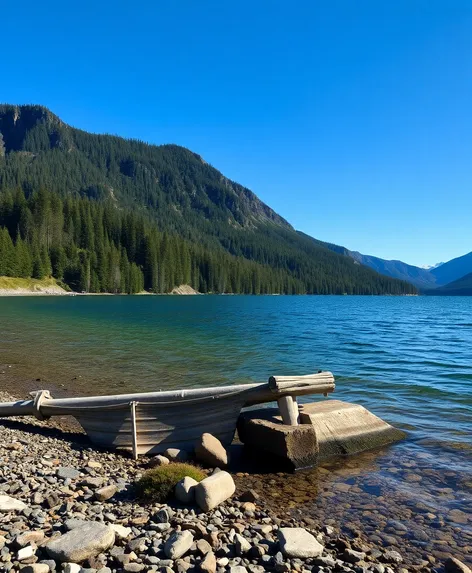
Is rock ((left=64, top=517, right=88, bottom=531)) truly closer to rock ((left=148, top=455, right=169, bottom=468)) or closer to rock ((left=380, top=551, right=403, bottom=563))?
rock ((left=148, top=455, right=169, bottom=468))

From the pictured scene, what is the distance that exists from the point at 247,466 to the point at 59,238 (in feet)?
539

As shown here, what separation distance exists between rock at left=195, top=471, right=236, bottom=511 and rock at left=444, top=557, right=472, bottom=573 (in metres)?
4.15

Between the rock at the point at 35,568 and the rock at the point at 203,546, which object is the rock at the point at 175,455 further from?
the rock at the point at 35,568

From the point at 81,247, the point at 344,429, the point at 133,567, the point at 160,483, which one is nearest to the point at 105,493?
the point at 160,483

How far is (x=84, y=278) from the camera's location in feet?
492

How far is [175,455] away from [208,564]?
5.77 metres

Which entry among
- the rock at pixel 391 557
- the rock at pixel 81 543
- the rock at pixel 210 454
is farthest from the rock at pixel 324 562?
the rock at pixel 210 454

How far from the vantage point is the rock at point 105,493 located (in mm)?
8625

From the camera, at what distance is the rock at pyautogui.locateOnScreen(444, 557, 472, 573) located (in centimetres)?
688

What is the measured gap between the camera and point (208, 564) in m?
6.17

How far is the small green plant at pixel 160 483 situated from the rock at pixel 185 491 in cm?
17

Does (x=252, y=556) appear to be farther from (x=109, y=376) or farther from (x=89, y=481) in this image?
(x=109, y=376)

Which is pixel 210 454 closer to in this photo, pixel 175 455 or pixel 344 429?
pixel 175 455

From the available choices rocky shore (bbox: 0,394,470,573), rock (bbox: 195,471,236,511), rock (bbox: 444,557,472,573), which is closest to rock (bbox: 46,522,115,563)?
rocky shore (bbox: 0,394,470,573)
